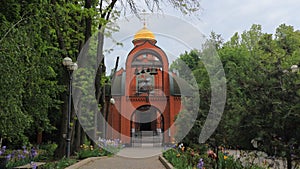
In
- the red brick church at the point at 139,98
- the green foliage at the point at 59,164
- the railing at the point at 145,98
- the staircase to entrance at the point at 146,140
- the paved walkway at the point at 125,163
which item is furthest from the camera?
the staircase to entrance at the point at 146,140

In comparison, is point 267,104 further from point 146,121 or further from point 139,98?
point 146,121

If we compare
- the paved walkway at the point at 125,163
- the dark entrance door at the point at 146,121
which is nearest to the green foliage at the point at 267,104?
the paved walkway at the point at 125,163

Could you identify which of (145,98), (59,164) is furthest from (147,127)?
(59,164)

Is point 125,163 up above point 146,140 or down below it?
above

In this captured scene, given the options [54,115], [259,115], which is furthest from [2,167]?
[54,115]

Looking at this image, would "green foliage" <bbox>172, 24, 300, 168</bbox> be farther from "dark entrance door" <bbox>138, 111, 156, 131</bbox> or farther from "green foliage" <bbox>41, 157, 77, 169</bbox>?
"dark entrance door" <bbox>138, 111, 156, 131</bbox>

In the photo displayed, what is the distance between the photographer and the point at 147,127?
28766 mm

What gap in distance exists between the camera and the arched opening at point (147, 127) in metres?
23.2

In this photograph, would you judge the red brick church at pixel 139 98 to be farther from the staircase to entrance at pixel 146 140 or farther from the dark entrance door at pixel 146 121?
the dark entrance door at pixel 146 121

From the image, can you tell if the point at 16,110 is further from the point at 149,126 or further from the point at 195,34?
the point at 149,126

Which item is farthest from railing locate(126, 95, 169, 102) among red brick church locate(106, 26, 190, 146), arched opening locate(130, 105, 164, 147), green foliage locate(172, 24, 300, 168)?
green foliage locate(172, 24, 300, 168)

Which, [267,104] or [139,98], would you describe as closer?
[267,104]

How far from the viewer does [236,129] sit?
20.9ft

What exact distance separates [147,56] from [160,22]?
10910mm
